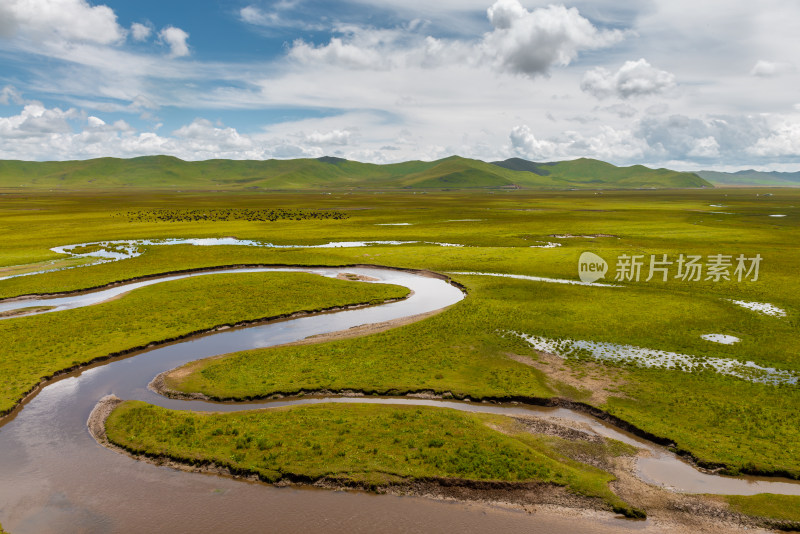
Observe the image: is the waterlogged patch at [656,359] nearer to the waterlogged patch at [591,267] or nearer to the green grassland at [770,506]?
the green grassland at [770,506]

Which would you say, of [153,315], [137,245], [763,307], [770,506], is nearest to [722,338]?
[763,307]

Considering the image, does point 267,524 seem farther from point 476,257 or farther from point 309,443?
point 476,257

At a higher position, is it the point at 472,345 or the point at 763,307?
the point at 763,307

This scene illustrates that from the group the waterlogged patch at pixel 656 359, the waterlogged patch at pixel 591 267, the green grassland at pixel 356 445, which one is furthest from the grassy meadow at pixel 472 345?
the waterlogged patch at pixel 591 267

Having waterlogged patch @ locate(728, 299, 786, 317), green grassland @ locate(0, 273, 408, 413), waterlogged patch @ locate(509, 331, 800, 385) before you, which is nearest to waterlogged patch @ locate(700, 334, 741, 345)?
waterlogged patch @ locate(509, 331, 800, 385)

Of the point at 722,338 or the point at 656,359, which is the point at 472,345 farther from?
the point at 722,338

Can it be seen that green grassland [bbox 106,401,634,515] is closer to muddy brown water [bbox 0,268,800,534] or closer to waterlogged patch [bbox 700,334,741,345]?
muddy brown water [bbox 0,268,800,534]
